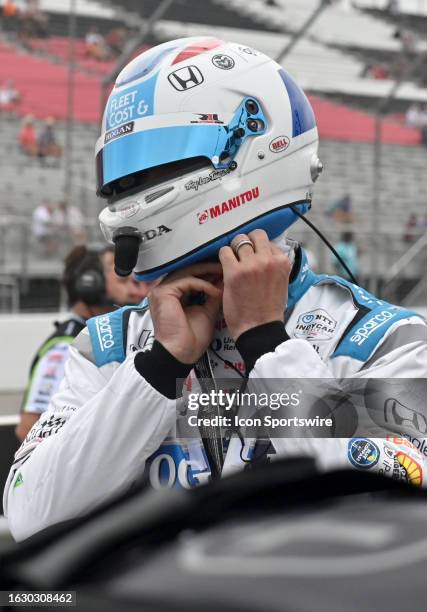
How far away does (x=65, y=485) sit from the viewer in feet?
4.65

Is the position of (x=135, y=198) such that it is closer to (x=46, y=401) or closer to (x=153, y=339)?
(x=153, y=339)

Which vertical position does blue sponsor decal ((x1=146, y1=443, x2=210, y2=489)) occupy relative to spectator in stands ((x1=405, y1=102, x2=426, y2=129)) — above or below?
above

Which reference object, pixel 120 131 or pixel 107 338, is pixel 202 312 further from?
pixel 120 131

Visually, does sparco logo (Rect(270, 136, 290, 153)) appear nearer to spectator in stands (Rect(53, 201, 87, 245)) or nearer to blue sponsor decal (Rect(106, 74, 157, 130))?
→ blue sponsor decal (Rect(106, 74, 157, 130))

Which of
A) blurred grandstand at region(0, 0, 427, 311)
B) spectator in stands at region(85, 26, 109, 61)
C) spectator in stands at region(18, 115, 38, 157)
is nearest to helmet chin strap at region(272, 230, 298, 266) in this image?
blurred grandstand at region(0, 0, 427, 311)

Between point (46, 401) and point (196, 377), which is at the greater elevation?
point (196, 377)

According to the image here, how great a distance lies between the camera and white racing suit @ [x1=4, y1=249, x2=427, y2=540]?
4.40ft

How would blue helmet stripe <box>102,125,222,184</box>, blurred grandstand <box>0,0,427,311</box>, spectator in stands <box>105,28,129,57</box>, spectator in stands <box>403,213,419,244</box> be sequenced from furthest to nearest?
spectator in stands <box>105,28,129,57</box> → spectator in stands <box>403,213,419,244</box> → blurred grandstand <box>0,0,427,311</box> → blue helmet stripe <box>102,125,222,184</box>

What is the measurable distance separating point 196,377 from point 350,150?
16215 mm

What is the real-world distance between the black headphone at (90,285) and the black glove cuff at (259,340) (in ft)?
9.78

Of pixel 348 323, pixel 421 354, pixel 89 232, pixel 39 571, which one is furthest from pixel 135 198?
pixel 89 232

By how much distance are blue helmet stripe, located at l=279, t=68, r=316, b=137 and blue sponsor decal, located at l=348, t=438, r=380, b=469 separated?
61 centimetres

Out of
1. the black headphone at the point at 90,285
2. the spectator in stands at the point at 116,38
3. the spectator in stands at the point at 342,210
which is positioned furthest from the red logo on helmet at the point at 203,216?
the spectator in stands at the point at 116,38

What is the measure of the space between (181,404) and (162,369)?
8 centimetres
